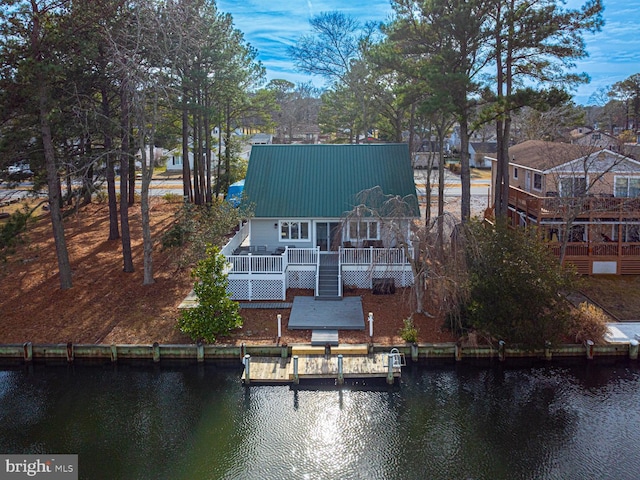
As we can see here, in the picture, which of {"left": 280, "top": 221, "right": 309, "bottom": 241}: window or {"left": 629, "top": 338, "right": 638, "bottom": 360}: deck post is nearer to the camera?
{"left": 629, "top": 338, "right": 638, "bottom": 360}: deck post

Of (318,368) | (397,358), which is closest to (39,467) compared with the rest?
(318,368)

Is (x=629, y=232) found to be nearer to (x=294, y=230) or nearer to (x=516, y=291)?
(x=516, y=291)

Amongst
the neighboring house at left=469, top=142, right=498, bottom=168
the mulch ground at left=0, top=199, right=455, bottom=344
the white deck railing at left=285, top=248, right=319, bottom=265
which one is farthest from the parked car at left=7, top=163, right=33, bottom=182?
the neighboring house at left=469, top=142, right=498, bottom=168

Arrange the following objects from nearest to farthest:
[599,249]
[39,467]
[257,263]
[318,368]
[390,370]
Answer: [39,467] < [390,370] < [318,368] < [257,263] < [599,249]

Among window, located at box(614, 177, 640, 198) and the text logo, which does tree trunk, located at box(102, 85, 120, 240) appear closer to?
the text logo

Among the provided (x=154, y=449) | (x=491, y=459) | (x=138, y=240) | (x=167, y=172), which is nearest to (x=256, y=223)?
(x=138, y=240)

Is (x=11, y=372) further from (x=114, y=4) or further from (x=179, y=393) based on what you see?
(x=114, y=4)
